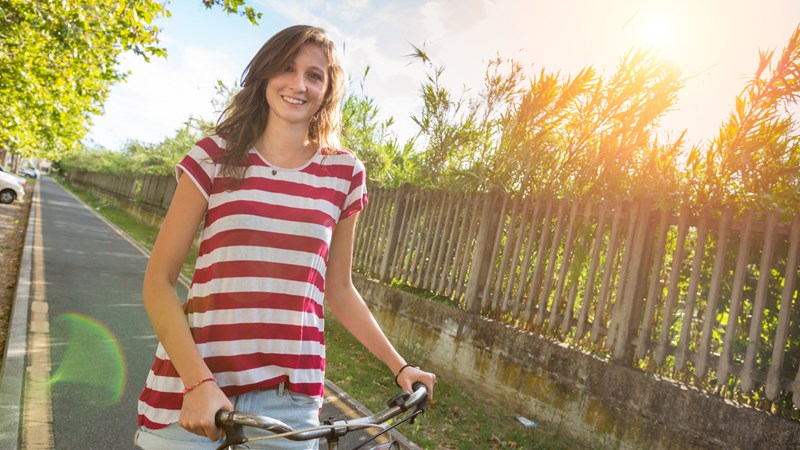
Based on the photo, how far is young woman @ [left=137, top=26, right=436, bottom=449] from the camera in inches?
52.2

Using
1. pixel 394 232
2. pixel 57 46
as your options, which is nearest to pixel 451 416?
pixel 394 232

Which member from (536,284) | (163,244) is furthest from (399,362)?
(536,284)

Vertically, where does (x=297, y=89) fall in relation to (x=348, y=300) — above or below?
above

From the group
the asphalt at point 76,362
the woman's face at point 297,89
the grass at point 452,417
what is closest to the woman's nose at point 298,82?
the woman's face at point 297,89

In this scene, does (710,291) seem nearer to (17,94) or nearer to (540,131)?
(540,131)

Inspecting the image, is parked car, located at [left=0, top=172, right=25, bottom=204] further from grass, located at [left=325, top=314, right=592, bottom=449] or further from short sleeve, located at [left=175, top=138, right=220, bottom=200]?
short sleeve, located at [left=175, top=138, right=220, bottom=200]

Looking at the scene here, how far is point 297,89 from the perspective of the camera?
5.31ft

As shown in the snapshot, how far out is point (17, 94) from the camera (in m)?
12.8

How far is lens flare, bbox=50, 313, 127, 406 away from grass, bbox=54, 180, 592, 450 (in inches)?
87.2

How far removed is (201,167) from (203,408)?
25.5 inches

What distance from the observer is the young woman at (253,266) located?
133 cm

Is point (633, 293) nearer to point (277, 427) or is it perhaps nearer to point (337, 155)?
point (337, 155)

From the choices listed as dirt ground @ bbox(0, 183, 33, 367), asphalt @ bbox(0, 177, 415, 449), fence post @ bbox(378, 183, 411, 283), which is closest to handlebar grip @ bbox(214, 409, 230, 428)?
asphalt @ bbox(0, 177, 415, 449)

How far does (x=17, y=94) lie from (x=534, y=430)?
14.8 m
